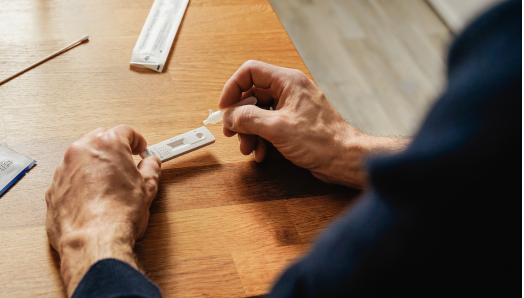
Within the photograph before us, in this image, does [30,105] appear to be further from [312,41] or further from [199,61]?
[312,41]

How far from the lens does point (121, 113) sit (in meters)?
0.71

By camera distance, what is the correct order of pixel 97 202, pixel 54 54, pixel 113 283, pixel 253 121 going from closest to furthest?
pixel 113 283 < pixel 97 202 < pixel 253 121 < pixel 54 54

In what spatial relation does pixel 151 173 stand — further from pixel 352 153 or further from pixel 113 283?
pixel 352 153

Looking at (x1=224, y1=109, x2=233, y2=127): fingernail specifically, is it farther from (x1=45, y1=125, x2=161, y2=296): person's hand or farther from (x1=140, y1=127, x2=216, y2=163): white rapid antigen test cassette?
(x1=45, y1=125, x2=161, y2=296): person's hand

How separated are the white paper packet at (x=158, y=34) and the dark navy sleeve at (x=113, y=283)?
1.50 ft

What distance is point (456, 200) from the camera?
0.21 metres

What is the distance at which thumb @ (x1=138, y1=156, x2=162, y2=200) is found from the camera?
59 cm

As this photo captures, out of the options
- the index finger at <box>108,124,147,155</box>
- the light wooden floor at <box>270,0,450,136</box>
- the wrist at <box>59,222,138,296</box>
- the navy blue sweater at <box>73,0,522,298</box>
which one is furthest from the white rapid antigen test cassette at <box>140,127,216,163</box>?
the light wooden floor at <box>270,0,450,136</box>

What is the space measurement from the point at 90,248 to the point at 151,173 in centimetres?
15

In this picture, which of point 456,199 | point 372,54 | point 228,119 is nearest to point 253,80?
point 228,119

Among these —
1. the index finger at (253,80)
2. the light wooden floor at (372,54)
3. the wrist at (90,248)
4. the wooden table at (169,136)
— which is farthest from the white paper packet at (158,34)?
the light wooden floor at (372,54)

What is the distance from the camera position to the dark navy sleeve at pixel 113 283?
0.42 meters

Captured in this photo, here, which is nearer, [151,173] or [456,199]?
[456,199]

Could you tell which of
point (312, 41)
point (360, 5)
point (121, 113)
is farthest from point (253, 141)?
point (360, 5)
